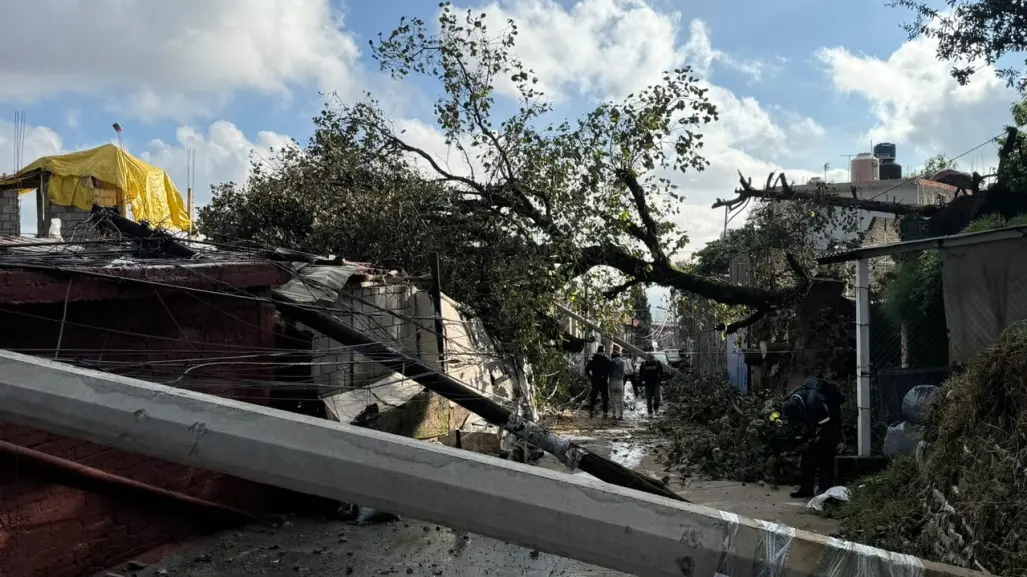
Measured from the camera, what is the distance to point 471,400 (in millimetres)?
6766

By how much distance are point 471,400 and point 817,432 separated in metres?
4.02

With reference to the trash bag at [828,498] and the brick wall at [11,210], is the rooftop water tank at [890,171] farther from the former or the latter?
the brick wall at [11,210]

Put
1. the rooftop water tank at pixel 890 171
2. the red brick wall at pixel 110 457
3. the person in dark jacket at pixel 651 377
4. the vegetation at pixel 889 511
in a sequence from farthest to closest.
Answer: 1. the rooftop water tank at pixel 890 171
2. the person in dark jacket at pixel 651 377
3. the vegetation at pixel 889 511
4. the red brick wall at pixel 110 457

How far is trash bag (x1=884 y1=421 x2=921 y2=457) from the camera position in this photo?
7.87 meters

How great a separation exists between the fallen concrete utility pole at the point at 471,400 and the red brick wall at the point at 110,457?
23.0 inches

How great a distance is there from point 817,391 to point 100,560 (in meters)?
7.01

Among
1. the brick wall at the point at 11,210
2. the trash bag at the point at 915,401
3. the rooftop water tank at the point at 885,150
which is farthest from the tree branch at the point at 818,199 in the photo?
the rooftop water tank at the point at 885,150

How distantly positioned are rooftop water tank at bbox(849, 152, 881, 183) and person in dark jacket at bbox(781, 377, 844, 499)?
27.9 m

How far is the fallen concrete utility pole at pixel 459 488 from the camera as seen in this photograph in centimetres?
212

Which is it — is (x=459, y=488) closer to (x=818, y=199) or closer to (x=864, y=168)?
(x=818, y=199)

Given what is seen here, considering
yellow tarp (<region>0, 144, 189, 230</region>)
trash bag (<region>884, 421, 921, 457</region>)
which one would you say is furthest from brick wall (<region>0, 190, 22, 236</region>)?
trash bag (<region>884, 421, 921, 457</region>)

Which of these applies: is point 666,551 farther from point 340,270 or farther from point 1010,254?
point 1010,254

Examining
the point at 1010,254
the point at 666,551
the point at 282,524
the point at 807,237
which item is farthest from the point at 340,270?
the point at 807,237

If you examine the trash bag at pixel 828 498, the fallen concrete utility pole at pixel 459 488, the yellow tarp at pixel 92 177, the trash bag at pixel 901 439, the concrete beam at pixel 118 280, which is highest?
the yellow tarp at pixel 92 177
